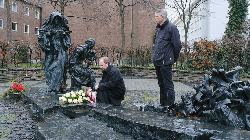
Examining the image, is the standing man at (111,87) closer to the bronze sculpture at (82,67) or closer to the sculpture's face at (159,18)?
the sculpture's face at (159,18)

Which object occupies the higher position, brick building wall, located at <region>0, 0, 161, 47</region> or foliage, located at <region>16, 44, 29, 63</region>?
brick building wall, located at <region>0, 0, 161, 47</region>

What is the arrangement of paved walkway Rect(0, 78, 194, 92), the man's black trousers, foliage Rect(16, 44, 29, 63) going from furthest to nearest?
1. foliage Rect(16, 44, 29, 63)
2. paved walkway Rect(0, 78, 194, 92)
3. the man's black trousers

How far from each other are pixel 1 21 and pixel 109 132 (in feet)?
130

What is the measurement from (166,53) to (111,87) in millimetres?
1559

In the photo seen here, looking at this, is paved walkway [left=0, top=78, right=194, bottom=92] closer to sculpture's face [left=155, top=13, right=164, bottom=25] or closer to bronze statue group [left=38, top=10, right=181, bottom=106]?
bronze statue group [left=38, top=10, right=181, bottom=106]

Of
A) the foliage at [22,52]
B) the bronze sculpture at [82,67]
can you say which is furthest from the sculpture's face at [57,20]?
the foliage at [22,52]

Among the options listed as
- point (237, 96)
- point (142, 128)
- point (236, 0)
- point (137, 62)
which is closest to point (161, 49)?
point (237, 96)

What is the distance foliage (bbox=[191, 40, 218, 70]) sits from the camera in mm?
19734

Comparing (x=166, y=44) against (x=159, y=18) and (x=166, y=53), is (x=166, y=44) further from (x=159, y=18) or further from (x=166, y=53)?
(x=159, y=18)

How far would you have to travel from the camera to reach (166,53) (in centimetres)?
837

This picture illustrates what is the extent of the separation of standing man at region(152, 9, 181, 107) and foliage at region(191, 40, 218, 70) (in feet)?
38.1

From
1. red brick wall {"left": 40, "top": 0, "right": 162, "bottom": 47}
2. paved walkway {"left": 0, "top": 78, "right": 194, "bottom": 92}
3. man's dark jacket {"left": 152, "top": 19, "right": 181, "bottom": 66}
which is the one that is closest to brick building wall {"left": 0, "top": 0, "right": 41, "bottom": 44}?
red brick wall {"left": 40, "top": 0, "right": 162, "bottom": 47}

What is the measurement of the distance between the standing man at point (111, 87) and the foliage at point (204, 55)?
11156 millimetres

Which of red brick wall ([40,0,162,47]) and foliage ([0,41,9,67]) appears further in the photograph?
red brick wall ([40,0,162,47])
